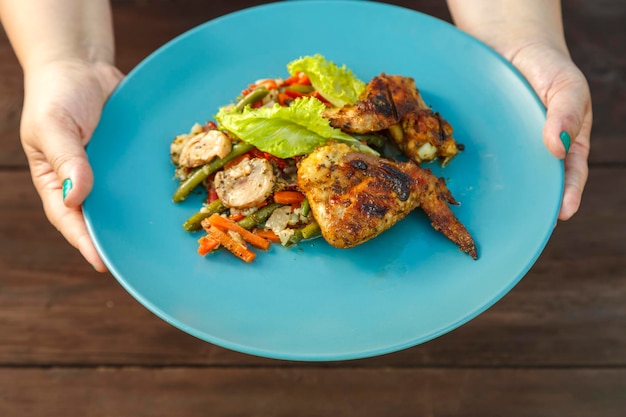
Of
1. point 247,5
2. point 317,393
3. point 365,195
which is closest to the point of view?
point 365,195

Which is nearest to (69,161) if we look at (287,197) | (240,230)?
(240,230)

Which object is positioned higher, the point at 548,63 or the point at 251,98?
the point at 548,63

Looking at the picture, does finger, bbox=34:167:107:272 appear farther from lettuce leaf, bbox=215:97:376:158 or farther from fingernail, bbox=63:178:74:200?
lettuce leaf, bbox=215:97:376:158

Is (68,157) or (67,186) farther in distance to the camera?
(68,157)

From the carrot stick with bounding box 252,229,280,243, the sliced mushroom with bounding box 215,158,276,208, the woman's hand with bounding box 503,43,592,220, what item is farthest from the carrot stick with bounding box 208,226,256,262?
the woman's hand with bounding box 503,43,592,220

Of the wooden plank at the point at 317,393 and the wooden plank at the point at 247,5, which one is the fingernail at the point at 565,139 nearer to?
the wooden plank at the point at 317,393

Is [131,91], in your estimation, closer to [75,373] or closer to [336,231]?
[336,231]

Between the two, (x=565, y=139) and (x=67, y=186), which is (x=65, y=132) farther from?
(x=565, y=139)
